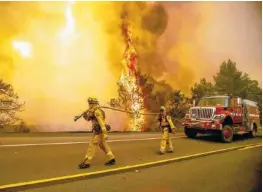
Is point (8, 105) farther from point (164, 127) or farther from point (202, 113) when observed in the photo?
point (202, 113)

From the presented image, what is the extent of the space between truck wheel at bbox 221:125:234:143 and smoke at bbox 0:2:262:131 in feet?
21.1

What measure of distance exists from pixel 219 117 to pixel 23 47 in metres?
8.97

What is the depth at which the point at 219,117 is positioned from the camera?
501 inches

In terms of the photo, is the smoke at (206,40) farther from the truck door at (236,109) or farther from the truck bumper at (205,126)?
the truck bumper at (205,126)

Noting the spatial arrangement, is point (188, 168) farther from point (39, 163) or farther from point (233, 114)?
point (233, 114)

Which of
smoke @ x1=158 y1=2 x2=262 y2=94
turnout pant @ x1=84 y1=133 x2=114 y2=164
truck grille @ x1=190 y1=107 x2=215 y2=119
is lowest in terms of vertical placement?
turnout pant @ x1=84 y1=133 x2=114 y2=164

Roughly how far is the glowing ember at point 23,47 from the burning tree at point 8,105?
172 centimetres

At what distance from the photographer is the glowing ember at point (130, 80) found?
723 inches

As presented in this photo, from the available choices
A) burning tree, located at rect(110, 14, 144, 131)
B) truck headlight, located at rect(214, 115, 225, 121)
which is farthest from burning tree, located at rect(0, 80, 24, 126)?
truck headlight, located at rect(214, 115, 225, 121)

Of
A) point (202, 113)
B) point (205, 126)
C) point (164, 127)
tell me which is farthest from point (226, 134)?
point (164, 127)

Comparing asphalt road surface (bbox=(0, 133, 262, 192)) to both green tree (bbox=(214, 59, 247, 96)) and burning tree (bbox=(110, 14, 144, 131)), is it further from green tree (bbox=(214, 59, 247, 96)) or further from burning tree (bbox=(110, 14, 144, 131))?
green tree (bbox=(214, 59, 247, 96))

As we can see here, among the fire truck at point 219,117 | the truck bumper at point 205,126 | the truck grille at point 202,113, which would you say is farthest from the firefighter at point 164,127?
the truck grille at point 202,113

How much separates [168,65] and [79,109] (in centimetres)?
765

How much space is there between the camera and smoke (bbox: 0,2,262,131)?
14.3 metres
